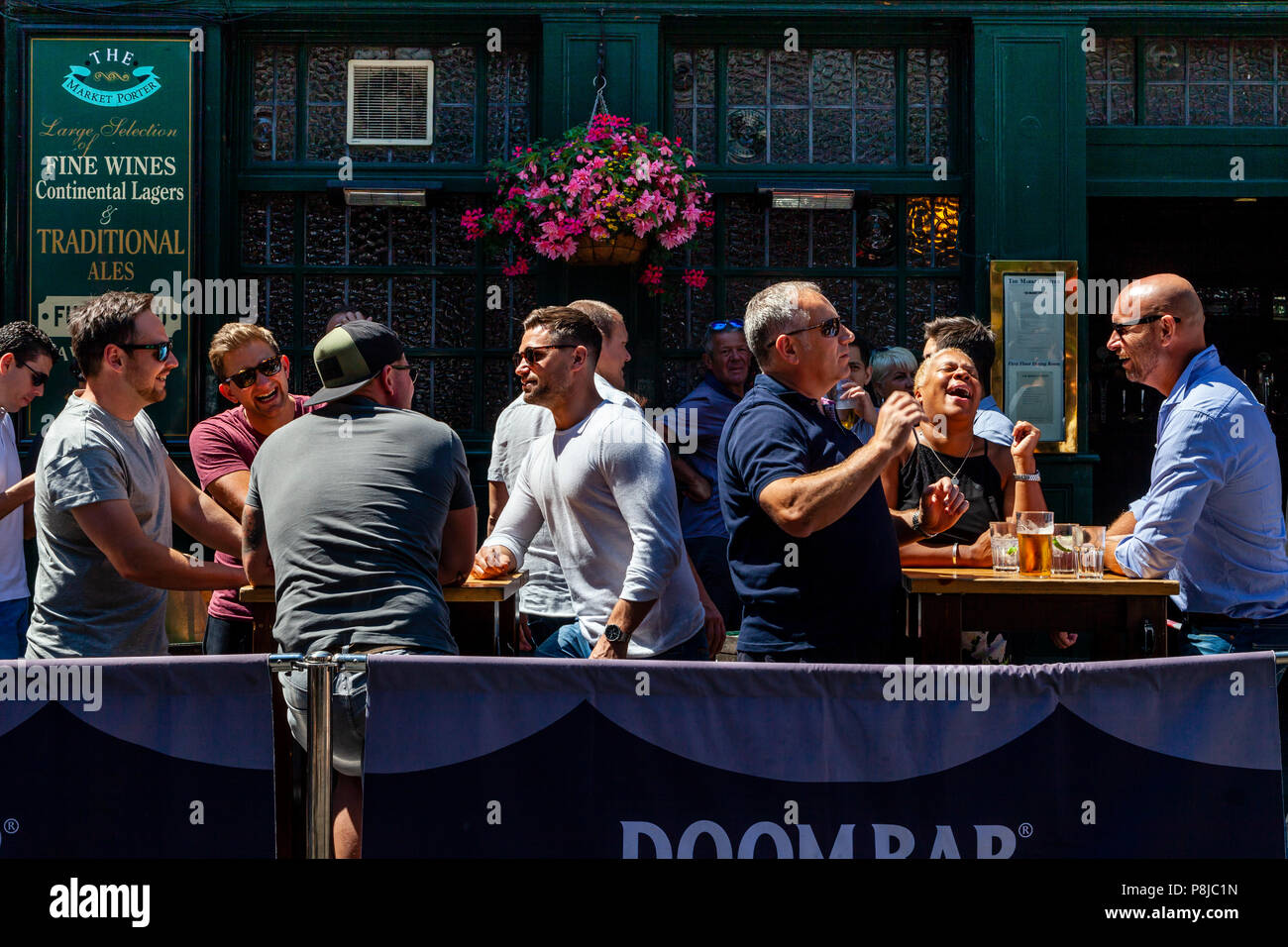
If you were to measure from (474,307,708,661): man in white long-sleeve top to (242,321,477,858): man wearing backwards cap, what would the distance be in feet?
1.68

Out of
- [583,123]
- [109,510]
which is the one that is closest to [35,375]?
[109,510]

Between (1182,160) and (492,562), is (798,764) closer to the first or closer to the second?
(492,562)

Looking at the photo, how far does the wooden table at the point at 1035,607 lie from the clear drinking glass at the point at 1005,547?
0.26 feet

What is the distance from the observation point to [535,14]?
758 centimetres

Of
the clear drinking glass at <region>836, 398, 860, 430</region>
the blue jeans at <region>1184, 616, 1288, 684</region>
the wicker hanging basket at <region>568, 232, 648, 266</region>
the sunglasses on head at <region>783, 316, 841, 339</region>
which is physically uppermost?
the wicker hanging basket at <region>568, 232, 648, 266</region>

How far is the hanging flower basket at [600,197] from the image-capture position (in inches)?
263

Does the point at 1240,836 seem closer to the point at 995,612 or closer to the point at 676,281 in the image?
the point at 995,612

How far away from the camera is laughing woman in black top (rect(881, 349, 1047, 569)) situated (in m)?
4.48

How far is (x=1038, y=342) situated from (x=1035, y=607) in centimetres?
400

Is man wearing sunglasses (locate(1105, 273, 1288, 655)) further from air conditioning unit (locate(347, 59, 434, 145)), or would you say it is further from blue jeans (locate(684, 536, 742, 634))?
air conditioning unit (locate(347, 59, 434, 145))

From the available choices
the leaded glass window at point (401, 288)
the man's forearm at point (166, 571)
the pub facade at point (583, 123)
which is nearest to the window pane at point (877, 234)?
the pub facade at point (583, 123)

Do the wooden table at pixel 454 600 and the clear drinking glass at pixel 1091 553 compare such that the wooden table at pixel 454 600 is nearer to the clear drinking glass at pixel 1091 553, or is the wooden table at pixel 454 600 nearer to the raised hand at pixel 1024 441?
the raised hand at pixel 1024 441

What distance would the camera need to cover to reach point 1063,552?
404 centimetres

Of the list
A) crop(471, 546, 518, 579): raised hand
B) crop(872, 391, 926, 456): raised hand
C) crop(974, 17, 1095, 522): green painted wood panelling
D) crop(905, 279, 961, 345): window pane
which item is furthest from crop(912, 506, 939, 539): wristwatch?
crop(905, 279, 961, 345): window pane
